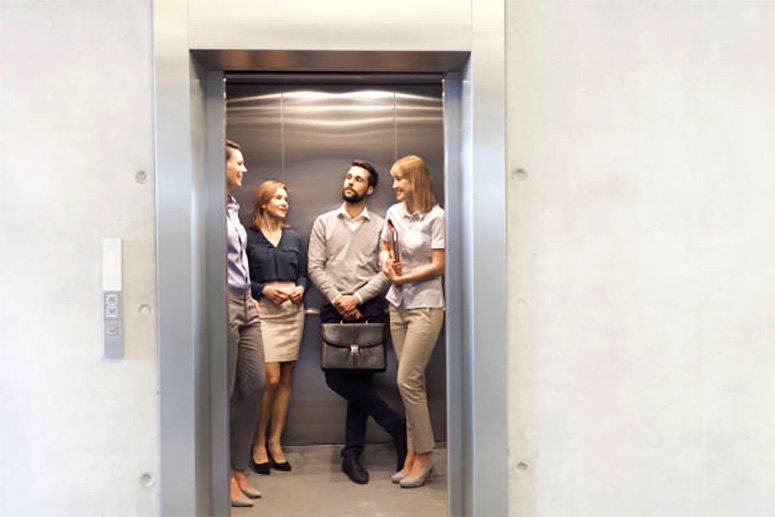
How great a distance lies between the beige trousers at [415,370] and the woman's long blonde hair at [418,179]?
362 millimetres

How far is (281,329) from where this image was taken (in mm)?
2393

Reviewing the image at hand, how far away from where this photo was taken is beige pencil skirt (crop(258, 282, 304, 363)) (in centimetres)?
238

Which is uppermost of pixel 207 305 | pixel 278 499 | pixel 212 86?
pixel 212 86

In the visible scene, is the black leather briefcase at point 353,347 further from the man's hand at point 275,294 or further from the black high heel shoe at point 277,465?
the black high heel shoe at point 277,465

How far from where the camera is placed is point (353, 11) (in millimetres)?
1612

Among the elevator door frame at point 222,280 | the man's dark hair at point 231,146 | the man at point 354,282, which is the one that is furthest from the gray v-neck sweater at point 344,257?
the elevator door frame at point 222,280

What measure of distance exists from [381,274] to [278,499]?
0.88 meters

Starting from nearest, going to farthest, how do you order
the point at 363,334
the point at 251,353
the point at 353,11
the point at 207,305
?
the point at 353,11
the point at 207,305
the point at 251,353
the point at 363,334

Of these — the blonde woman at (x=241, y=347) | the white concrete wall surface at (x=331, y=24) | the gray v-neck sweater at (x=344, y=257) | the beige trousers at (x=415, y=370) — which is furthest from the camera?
the gray v-neck sweater at (x=344, y=257)

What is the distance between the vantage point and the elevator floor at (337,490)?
218cm

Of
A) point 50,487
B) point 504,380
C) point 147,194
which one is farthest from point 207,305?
point 504,380

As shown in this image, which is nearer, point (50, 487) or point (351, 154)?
point (50, 487)

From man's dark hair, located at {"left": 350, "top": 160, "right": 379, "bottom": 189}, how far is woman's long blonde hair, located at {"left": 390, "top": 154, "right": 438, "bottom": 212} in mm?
108

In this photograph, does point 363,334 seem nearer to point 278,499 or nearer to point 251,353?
point 251,353
